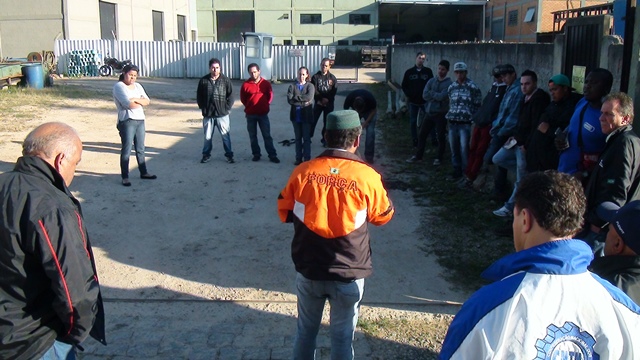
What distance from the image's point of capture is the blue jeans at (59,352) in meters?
2.65

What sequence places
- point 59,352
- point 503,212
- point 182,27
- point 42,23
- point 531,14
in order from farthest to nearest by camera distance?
point 182,27, point 531,14, point 42,23, point 503,212, point 59,352

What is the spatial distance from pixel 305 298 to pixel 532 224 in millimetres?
1896

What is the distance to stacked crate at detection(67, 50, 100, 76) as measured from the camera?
28.3 m

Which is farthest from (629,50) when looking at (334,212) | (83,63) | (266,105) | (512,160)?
(83,63)

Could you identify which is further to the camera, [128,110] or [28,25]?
[28,25]

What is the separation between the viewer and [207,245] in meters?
6.55

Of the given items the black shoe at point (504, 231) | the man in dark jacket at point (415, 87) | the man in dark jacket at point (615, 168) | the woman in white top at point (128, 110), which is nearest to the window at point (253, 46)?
the man in dark jacket at point (415, 87)

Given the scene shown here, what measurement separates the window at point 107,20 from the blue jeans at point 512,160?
2928 centimetres

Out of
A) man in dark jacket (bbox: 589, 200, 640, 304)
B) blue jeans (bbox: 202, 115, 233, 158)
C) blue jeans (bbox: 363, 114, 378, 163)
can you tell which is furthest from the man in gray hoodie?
man in dark jacket (bbox: 589, 200, 640, 304)

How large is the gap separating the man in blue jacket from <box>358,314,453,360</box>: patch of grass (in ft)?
8.43

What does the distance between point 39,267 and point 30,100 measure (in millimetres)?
17057

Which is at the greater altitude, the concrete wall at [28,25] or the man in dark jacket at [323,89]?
the concrete wall at [28,25]

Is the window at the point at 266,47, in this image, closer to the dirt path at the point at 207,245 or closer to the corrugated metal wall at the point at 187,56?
the corrugated metal wall at the point at 187,56

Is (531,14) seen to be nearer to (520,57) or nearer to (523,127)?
(520,57)
